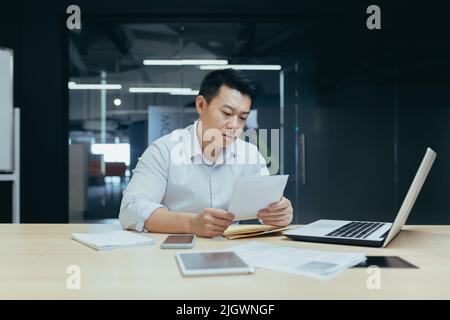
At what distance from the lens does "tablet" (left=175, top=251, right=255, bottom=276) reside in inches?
A: 33.2

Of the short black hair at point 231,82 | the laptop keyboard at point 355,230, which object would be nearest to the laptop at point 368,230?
the laptop keyboard at point 355,230

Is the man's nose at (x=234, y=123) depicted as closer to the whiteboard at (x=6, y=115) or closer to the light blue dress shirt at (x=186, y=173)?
the light blue dress shirt at (x=186, y=173)

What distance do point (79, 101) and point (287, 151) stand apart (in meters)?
1.96

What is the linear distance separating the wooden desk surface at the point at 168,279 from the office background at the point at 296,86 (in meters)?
2.73

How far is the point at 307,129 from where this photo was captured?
12.7 feet

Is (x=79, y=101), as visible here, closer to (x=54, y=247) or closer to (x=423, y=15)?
(x=54, y=247)

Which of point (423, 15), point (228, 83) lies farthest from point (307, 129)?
point (228, 83)

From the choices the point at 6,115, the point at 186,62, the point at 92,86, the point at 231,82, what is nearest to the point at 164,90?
the point at 186,62

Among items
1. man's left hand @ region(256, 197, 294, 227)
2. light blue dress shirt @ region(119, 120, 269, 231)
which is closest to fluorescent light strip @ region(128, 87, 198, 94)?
light blue dress shirt @ region(119, 120, 269, 231)

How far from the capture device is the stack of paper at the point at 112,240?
113cm

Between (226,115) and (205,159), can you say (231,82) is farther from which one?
(205,159)

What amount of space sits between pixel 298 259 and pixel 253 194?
34 centimetres

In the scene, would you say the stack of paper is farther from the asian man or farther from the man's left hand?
the man's left hand

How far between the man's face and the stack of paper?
78 centimetres
